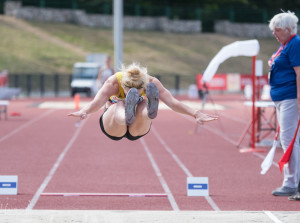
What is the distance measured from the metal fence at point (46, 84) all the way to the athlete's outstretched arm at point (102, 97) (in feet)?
107

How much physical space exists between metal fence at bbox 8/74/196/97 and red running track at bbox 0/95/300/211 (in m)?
21.0

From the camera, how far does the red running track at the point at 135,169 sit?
7.69m

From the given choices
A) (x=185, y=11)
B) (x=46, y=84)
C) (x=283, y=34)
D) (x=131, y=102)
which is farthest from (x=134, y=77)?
(x=185, y=11)

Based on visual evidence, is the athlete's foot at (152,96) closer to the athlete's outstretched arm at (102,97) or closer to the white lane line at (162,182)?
the athlete's outstretched arm at (102,97)

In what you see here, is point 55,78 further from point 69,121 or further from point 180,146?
point 180,146

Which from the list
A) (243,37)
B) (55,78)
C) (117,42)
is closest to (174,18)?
(243,37)

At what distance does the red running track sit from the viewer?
25.2 feet

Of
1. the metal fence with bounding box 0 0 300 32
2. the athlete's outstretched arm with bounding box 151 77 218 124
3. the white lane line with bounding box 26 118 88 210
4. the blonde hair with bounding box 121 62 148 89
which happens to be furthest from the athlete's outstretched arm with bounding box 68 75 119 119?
the metal fence with bounding box 0 0 300 32

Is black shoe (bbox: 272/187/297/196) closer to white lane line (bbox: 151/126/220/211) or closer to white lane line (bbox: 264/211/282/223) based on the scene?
white lane line (bbox: 151/126/220/211)

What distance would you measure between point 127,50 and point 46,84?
11.1 meters

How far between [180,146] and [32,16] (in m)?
44.4

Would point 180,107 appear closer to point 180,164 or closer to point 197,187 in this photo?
point 197,187

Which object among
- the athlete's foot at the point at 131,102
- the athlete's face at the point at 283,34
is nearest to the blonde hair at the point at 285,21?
the athlete's face at the point at 283,34

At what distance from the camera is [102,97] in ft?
21.3
